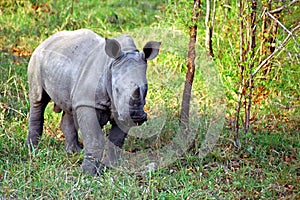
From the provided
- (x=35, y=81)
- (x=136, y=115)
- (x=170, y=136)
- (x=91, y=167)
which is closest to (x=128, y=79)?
Result: (x=136, y=115)

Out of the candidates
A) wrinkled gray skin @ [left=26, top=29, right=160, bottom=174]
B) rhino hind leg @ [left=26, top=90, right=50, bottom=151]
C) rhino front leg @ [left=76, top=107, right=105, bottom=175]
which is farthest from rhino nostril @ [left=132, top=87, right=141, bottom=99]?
rhino hind leg @ [left=26, top=90, right=50, bottom=151]

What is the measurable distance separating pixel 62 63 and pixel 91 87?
62 centimetres

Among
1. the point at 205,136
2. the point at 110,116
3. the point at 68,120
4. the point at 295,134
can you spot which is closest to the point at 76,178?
the point at 110,116

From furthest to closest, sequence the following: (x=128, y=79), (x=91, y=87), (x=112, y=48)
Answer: (x=91, y=87) → (x=112, y=48) → (x=128, y=79)

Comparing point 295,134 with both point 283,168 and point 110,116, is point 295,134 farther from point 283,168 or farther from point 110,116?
point 110,116

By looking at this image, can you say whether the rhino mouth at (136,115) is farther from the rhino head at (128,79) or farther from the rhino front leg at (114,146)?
the rhino front leg at (114,146)

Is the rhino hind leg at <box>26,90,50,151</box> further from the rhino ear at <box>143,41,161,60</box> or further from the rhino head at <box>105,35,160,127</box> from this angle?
the rhino ear at <box>143,41,161,60</box>

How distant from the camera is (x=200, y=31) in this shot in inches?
352

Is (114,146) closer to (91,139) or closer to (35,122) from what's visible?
(91,139)

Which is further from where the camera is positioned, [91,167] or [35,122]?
[35,122]

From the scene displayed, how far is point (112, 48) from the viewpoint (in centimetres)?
541

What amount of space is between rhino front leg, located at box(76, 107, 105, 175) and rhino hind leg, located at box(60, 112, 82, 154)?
0.76 metres

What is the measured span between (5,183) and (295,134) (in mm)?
3479

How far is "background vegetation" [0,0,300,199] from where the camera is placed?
18.0 ft
